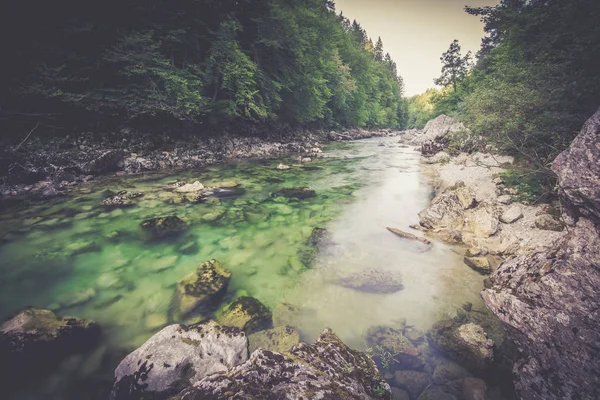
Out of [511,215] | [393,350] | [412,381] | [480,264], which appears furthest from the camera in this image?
[511,215]

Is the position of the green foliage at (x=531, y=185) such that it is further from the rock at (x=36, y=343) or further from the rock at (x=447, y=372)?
the rock at (x=36, y=343)

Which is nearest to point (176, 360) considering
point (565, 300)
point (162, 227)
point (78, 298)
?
point (78, 298)

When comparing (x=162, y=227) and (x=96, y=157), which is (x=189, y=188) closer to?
(x=162, y=227)

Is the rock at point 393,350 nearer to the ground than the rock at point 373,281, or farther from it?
nearer to the ground

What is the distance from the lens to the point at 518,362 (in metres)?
2.49

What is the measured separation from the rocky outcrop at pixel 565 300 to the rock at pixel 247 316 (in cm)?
281

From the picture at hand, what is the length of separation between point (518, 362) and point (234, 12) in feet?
68.0

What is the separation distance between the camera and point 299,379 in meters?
1.76

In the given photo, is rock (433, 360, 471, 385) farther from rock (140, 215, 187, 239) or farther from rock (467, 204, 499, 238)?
rock (140, 215, 187, 239)

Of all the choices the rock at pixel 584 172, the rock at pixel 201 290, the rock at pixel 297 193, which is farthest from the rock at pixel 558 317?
the rock at pixel 297 193

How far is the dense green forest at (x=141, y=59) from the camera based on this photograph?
850 centimetres

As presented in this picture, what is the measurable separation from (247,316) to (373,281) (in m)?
2.24

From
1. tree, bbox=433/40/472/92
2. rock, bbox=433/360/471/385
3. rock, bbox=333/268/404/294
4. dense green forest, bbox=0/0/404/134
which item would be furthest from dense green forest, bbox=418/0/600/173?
tree, bbox=433/40/472/92

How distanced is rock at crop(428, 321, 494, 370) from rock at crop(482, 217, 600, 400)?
0.90 feet
